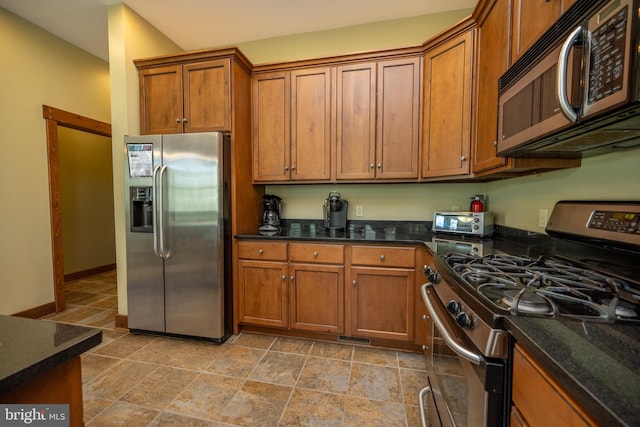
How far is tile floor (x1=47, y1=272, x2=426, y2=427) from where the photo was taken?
1506mm

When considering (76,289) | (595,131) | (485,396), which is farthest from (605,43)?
(76,289)

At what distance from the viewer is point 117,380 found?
1805 millimetres

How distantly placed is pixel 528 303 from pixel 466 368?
0.31m

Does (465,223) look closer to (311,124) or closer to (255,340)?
(311,124)

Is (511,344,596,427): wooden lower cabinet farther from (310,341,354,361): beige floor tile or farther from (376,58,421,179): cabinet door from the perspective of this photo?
(376,58,421,179): cabinet door

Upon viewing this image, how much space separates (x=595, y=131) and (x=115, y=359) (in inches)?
120

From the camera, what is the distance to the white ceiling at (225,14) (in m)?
2.40

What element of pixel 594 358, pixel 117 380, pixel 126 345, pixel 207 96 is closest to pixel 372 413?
pixel 594 358

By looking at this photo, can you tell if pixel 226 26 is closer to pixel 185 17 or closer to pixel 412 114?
pixel 185 17

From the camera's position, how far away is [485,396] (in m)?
0.76

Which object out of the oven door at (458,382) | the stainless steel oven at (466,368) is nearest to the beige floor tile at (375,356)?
the oven door at (458,382)

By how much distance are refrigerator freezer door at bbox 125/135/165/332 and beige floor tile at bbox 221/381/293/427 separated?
1.11m

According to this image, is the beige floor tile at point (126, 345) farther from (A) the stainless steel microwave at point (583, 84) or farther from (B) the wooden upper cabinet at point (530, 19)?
(B) the wooden upper cabinet at point (530, 19)

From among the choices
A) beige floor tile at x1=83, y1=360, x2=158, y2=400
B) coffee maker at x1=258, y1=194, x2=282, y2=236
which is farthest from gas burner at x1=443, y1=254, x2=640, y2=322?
beige floor tile at x1=83, y1=360, x2=158, y2=400
